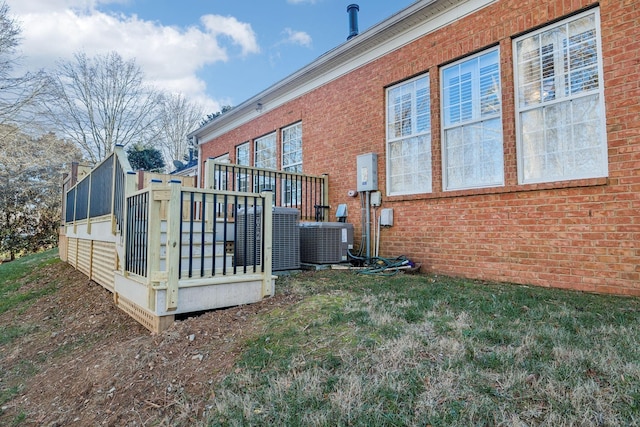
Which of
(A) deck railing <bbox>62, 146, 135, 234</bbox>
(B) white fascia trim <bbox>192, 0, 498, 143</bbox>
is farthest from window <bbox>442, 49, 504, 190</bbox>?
(A) deck railing <bbox>62, 146, 135, 234</bbox>

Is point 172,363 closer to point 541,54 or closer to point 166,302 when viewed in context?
point 166,302

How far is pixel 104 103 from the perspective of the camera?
19.7 m

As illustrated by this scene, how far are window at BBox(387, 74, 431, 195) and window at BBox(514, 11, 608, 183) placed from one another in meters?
1.38

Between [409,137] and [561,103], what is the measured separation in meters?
A: 2.12

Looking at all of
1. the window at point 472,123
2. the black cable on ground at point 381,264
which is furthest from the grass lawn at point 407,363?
the window at point 472,123

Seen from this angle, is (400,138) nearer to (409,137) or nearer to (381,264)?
(409,137)

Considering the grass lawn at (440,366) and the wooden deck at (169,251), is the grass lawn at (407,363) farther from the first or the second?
the wooden deck at (169,251)

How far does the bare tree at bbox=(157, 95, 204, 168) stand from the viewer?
72.6ft

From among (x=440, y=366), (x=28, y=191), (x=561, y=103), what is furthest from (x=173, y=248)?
(x=28, y=191)

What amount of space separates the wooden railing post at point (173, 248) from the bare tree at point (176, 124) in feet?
68.6

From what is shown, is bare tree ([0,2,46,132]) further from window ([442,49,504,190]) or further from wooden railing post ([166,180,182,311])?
window ([442,49,504,190])

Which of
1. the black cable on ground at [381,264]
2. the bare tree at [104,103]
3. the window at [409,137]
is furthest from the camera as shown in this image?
the bare tree at [104,103]

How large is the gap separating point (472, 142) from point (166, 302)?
170 inches

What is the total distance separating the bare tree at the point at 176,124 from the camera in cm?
2212
